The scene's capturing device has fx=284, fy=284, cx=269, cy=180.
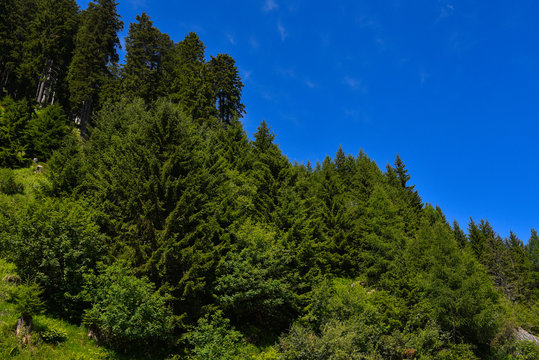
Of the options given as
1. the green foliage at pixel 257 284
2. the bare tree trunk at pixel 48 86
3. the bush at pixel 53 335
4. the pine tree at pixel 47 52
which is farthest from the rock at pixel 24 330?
the bare tree trunk at pixel 48 86

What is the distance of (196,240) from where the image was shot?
16.9 meters

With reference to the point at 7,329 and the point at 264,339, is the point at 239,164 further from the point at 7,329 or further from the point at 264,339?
the point at 7,329

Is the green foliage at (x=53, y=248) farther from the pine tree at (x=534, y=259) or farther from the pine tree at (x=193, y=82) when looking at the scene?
the pine tree at (x=534, y=259)

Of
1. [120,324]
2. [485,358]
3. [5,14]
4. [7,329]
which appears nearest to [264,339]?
[120,324]

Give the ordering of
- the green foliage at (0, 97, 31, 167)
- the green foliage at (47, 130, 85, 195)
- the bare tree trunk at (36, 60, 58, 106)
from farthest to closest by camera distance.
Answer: the bare tree trunk at (36, 60, 58, 106) → the green foliage at (0, 97, 31, 167) → the green foliage at (47, 130, 85, 195)

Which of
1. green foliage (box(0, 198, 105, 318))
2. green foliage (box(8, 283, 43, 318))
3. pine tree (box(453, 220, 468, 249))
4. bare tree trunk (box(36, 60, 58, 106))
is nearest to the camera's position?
green foliage (box(8, 283, 43, 318))

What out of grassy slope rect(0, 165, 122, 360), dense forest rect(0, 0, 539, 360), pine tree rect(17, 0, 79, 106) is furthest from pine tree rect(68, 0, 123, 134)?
grassy slope rect(0, 165, 122, 360)

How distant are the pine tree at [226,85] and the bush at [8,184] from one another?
2472cm

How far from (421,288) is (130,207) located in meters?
26.3

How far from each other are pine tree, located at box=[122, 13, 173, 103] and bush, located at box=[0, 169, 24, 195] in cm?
1568

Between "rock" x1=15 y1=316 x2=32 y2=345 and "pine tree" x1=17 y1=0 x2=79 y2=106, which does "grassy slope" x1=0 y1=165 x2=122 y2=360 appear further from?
"pine tree" x1=17 y1=0 x2=79 y2=106

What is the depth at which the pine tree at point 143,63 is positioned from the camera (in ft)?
122

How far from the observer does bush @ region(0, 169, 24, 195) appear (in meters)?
24.2

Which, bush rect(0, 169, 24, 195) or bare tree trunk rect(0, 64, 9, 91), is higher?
bare tree trunk rect(0, 64, 9, 91)
